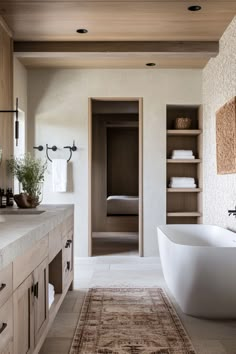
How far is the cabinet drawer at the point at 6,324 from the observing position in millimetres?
1551

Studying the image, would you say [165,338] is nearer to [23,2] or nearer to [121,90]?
[23,2]

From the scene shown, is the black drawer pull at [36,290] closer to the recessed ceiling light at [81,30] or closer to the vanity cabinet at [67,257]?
the vanity cabinet at [67,257]

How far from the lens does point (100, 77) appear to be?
561 cm

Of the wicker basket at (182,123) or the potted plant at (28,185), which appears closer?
the potted plant at (28,185)

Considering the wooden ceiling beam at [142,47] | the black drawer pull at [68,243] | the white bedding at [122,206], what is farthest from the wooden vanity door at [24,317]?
the white bedding at [122,206]

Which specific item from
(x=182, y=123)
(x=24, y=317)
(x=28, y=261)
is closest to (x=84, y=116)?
(x=182, y=123)

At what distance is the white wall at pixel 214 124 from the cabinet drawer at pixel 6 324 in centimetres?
278

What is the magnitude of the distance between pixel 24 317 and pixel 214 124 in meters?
3.63

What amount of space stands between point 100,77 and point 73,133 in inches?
34.0

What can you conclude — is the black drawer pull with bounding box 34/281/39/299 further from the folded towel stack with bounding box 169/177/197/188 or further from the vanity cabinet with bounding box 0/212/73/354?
the folded towel stack with bounding box 169/177/197/188

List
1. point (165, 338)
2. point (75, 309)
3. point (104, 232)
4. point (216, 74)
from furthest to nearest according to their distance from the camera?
1. point (104, 232)
2. point (216, 74)
3. point (75, 309)
4. point (165, 338)

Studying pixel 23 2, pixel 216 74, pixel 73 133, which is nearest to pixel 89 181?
pixel 73 133

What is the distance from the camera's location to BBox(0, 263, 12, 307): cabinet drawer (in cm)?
154

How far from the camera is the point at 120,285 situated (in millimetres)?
4180
